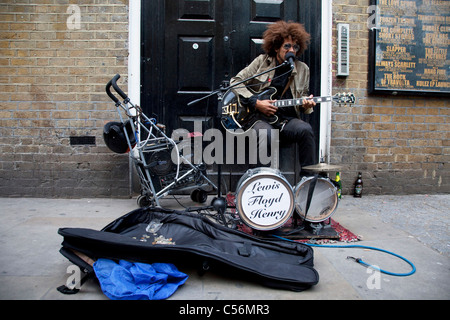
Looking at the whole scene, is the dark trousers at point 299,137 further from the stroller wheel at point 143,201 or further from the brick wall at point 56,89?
the brick wall at point 56,89

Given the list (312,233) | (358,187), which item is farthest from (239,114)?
(358,187)

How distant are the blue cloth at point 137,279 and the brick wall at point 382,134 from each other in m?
3.18

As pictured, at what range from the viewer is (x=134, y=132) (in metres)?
3.54

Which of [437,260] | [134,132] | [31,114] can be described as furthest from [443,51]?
[31,114]

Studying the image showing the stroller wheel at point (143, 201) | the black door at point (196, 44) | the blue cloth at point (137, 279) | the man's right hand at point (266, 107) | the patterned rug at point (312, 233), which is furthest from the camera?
the black door at point (196, 44)

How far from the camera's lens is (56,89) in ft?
14.1

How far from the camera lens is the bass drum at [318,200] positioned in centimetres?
297

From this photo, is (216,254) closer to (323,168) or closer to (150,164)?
(323,168)

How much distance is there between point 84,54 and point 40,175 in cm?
166

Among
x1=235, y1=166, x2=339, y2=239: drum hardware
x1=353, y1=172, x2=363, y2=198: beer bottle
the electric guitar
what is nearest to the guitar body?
the electric guitar

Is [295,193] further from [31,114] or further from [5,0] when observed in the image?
[5,0]

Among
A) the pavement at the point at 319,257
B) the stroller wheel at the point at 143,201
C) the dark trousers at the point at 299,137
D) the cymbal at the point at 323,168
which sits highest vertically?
the dark trousers at the point at 299,137

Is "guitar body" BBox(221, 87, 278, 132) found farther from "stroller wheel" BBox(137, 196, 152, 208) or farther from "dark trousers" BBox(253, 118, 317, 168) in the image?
"stroller wheel" BBox(137, 196, 152, 208)

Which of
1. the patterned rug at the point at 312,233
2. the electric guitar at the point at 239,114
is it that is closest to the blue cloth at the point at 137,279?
the patterned rug at the point at 312,233
